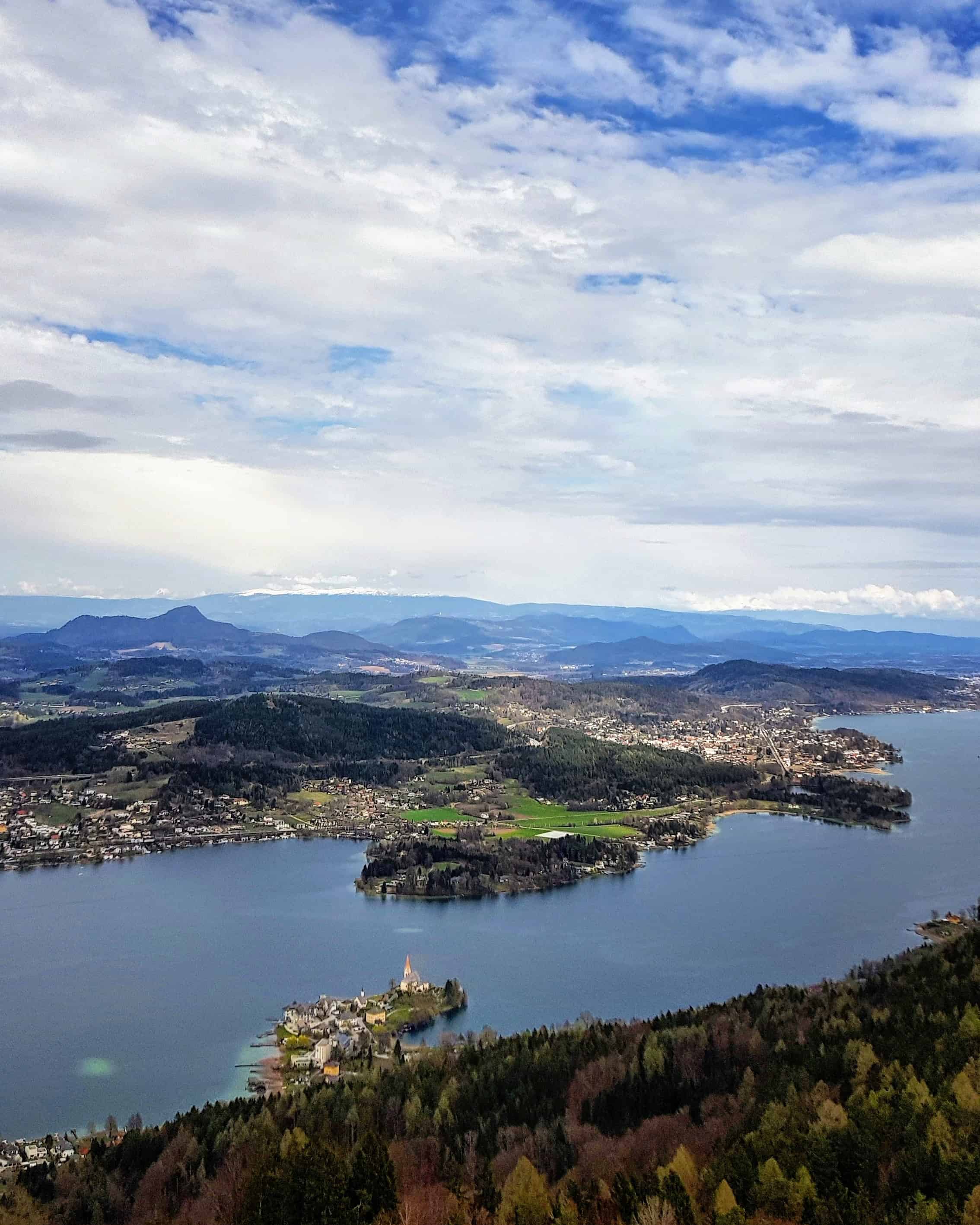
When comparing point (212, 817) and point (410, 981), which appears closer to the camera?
point (410, 981)

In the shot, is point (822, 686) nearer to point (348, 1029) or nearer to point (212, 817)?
point (212, 817)

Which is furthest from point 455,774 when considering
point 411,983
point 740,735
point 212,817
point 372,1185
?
point 372,1185

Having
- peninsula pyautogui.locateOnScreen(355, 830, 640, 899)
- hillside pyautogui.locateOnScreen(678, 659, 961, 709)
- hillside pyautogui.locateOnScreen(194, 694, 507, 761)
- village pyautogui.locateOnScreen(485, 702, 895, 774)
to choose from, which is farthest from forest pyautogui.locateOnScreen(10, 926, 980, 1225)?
hillside pyautogui.locateOnScreen(678, 659, 961, 709)

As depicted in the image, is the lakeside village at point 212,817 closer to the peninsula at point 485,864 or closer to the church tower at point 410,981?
the peninsula at point 485,864

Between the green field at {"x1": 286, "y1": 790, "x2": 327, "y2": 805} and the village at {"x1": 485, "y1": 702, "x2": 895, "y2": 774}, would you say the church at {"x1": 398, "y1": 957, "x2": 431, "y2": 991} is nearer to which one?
the green field at {"x1": 286, "y1": 790, "x2": 327, "y2": 805}

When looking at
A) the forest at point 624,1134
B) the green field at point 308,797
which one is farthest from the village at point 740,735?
the forest at point 624,1134

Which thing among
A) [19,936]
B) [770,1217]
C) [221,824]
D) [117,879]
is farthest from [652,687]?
[770,1217]
